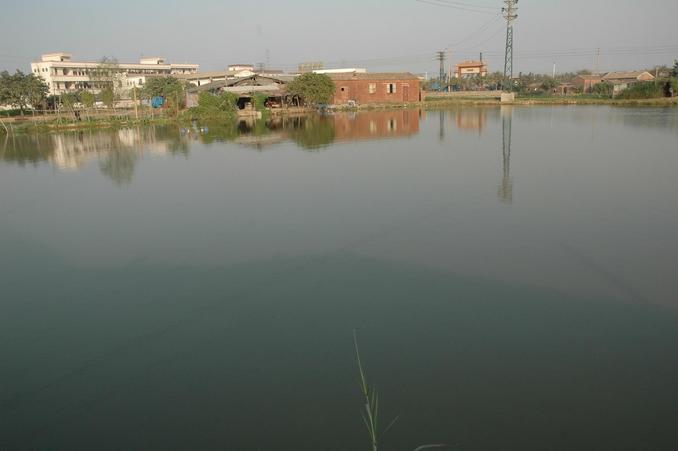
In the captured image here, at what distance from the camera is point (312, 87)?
90.0 ft

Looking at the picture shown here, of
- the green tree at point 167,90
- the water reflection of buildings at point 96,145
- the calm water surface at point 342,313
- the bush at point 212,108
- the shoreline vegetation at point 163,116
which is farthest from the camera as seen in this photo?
the green tree at point 167,90

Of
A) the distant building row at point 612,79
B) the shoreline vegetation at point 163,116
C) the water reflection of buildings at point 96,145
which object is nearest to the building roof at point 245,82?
the shoreline vegetation at point 163,116

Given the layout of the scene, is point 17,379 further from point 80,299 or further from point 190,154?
point 190,154

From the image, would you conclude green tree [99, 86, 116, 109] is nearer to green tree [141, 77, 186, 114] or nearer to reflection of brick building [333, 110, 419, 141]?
green tree [141, 77, 186, 114]

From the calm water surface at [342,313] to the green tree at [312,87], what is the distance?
19627 millimetres

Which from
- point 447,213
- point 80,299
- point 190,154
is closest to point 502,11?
point 190,154

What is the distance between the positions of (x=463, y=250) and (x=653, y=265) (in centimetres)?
159

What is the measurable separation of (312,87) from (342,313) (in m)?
24.6

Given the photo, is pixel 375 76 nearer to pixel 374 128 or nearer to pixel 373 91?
pixel 373 91

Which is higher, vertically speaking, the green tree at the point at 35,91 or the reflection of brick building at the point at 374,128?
the green tree at the point at 35,91

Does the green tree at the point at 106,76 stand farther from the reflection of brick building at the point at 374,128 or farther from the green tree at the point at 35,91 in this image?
the reflection of brick building at the point at 374,128

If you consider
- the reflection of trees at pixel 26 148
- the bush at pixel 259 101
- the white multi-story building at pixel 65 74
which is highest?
the white multi-story building at pixel 65 74

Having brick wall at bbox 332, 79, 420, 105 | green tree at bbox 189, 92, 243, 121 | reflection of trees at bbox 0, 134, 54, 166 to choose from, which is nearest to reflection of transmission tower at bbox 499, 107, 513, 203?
reflection of trees at bbox 0, 134, 54, 166

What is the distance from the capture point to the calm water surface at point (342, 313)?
284cm
